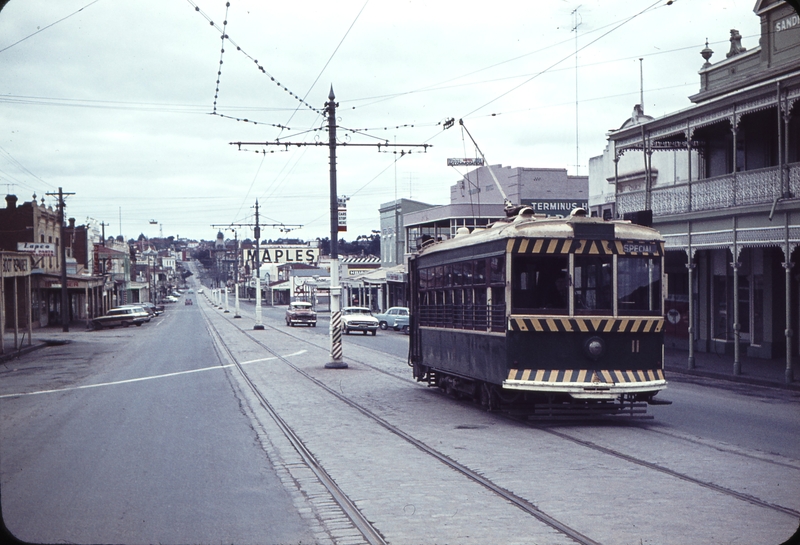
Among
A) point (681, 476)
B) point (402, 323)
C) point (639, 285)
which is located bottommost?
point (402, 323)

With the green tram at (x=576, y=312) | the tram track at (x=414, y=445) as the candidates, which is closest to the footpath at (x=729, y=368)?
the green tram at (x=576, y=312)

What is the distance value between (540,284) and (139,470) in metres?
6.42

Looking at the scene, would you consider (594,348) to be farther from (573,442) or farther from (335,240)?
(335,240)

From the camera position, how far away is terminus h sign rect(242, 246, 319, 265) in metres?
159

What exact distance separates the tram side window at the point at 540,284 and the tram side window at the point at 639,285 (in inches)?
34.6

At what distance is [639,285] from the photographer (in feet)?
42.5

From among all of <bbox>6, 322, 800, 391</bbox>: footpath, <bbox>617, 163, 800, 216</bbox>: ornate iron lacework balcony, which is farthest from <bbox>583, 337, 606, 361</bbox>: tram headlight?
<bbox>617, 163, 800, 216</bbox>: ornate iron lacework balcony

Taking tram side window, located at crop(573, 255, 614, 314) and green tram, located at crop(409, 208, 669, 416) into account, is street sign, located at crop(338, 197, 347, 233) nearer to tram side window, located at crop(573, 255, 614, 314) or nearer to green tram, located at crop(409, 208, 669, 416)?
green tram, located at crop(409, 208, 669, 416)

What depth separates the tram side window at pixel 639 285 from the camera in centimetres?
1284

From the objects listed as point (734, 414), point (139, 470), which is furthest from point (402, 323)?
point (139, 470)

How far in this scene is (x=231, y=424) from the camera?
1364cm

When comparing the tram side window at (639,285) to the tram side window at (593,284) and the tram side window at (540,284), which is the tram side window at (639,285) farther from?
the tram side window at (540,284)

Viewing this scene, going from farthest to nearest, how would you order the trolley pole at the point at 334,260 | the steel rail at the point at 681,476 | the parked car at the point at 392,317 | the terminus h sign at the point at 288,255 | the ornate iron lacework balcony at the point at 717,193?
the terminus h sign at the point at 288,255 → the parked car at the point at 392,317 → the trolley pole at the point at 334,260 → the ornate iron lacework balcony at the point at 717,193 → the steel rail at the point at 681,476

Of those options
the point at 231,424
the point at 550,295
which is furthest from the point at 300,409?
the point at 550,295
